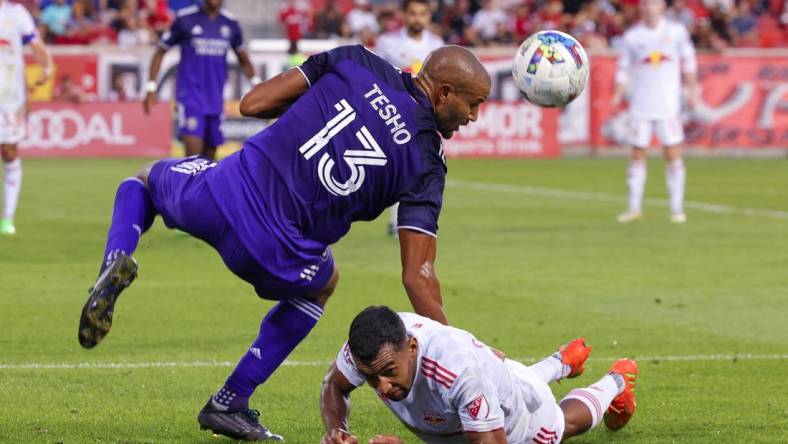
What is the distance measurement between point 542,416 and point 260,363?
1393 millimetres

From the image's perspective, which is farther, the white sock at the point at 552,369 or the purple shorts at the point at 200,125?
the purple shorts at the point at 200,125

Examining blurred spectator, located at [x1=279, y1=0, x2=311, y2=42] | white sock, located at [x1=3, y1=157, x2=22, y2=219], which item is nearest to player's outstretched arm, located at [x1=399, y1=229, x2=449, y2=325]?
white sock, located at [x1=3, y1=157, x2=22, y2=219]

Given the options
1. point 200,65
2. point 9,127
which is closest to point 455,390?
point 9,127

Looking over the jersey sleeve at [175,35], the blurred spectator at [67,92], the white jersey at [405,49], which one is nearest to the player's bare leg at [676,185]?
the white jersey at [405,49]

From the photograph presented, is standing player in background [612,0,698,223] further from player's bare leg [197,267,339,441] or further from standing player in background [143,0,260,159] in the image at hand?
player's bare leg [197,267,339,441]

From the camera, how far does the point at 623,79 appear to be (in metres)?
19.2

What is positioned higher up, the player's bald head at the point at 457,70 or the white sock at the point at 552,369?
the player's bald head at the point at 457,70

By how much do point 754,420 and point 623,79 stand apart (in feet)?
39.2

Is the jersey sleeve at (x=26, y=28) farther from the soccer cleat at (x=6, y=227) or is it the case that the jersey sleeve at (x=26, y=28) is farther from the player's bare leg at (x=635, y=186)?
the player's bare leg at (x=635, y=186)

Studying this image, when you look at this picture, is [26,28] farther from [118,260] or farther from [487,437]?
[487,437]

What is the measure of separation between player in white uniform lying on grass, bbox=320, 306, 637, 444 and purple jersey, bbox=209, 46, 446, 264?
608 millimetres

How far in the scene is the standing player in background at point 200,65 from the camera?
1639 centimetres

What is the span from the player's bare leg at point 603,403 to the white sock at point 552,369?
0.11 metres

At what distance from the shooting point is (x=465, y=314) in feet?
36.4
